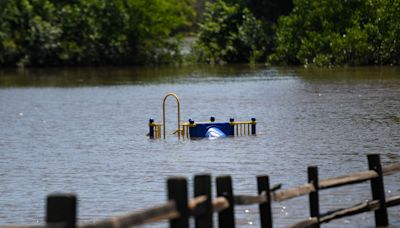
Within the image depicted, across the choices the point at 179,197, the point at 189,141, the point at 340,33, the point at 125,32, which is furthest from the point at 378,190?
the point at 125,32

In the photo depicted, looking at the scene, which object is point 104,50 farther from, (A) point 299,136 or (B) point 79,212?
(B) point 79,212

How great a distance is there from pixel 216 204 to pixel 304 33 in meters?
52.7

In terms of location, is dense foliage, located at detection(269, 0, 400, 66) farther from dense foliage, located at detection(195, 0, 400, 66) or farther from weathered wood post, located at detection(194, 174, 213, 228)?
weathered wood post, located at detection(194, 174, 213, 228)

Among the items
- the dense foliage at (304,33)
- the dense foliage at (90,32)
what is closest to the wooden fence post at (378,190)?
the dense foliage at (304,33)

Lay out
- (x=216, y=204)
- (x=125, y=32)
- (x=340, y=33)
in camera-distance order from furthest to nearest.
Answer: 1. (x=125, y=32)
2. (x=340, y=33)
3. (x=216, y=204)

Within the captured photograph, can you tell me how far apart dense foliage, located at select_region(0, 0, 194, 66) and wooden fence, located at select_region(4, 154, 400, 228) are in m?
59.2

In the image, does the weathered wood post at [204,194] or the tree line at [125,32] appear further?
the tree line at [125,32]

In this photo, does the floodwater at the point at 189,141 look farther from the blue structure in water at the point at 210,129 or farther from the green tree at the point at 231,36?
the green tree at the point at 231,36

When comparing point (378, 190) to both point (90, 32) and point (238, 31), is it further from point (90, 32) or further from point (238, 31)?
point (90, 32)

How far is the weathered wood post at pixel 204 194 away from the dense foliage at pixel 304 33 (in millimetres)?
46734

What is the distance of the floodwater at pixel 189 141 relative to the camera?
1883cm

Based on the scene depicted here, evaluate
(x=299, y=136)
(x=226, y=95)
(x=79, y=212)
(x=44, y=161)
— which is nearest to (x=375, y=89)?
(x=226, y=95)

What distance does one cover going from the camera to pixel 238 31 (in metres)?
74.2

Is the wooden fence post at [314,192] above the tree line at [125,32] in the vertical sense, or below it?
below
